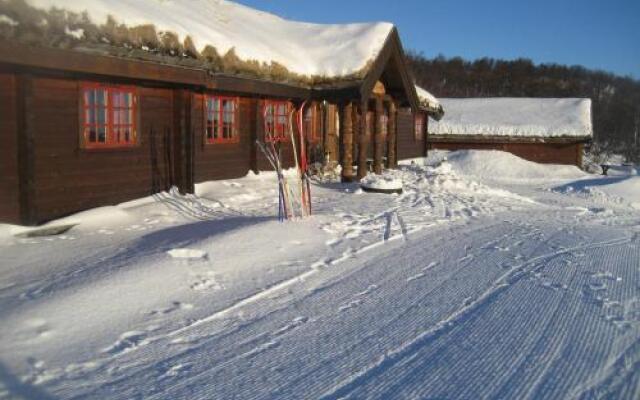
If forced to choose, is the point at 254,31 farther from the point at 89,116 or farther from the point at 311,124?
the point at 89,116

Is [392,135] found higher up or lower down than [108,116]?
lower down

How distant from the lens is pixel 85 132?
888 centimetres

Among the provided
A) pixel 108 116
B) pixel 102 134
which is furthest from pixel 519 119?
pixel 102 134

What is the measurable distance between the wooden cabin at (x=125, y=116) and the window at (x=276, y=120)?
0.03 metres

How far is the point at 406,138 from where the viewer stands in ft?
82.0

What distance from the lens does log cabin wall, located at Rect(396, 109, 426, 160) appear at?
945 inches

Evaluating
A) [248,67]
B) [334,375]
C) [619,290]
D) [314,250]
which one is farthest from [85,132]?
[619,290]

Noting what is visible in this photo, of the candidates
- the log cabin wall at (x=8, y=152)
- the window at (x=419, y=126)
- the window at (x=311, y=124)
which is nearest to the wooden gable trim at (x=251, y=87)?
the window at (x=311, y=124)

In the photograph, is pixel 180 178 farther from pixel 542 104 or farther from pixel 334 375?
pixel 542 104

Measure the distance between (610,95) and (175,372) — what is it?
91223 millimetres

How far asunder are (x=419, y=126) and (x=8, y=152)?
21.2m

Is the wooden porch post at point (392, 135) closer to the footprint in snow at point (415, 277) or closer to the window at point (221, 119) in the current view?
the window at point (221, 119)

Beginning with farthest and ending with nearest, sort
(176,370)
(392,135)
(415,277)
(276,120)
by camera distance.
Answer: (392,135) → (276,120) → (415,277) → (176,370)

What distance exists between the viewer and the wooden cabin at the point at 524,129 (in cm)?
2978
